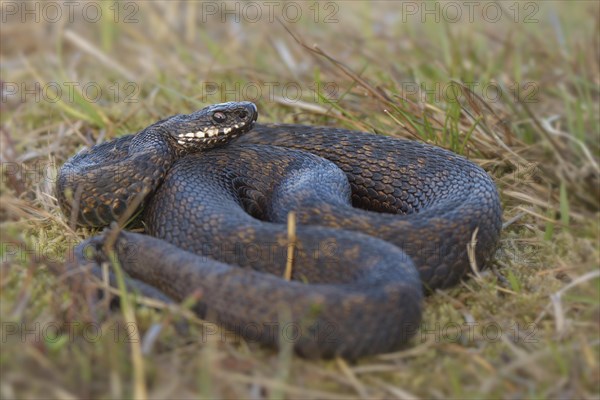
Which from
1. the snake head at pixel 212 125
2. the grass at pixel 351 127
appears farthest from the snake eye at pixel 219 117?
the grass at pixel 351 127

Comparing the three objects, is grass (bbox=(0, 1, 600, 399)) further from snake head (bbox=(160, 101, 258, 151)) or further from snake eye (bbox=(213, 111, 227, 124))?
snake eye (bbox=(213, 111, 227, 124))

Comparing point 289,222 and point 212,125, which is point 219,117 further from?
point 289,222

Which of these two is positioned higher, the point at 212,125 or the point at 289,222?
the point at 212,125

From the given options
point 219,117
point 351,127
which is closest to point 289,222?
point 219,117

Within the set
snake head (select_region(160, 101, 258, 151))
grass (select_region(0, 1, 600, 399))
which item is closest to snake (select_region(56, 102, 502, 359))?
snake head (select_region(160, 101, 258, 151))

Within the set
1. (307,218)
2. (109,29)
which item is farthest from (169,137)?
(109,29)

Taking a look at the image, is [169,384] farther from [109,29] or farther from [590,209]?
[109,29]
